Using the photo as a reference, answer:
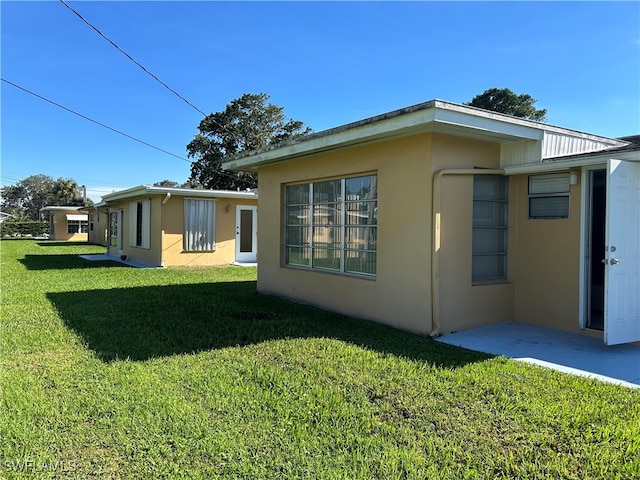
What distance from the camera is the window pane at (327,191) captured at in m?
7.48

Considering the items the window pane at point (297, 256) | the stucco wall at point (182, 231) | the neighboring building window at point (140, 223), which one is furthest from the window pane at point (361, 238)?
the neighboring building window at point (140, 223)

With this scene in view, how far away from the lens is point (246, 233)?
17984 mm

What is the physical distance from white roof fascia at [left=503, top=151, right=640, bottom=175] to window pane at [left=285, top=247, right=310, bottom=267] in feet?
12.7

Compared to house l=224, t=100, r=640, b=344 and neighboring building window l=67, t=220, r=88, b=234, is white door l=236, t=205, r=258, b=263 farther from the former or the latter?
neighboring building window l=67, t=220, r=88, b=234

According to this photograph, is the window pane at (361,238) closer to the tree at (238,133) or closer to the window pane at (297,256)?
the window pane at (297,256)

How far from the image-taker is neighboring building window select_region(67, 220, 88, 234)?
119 feet

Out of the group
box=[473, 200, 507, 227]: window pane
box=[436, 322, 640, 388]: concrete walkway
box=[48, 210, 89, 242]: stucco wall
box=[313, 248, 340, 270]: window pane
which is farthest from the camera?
box=[48, 210, 89, 242]: stucco wall

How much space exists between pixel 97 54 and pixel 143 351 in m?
12.2

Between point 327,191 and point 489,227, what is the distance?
280 cm

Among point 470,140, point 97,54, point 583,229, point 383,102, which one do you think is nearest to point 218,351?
point 470,140

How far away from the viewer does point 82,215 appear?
36.7m

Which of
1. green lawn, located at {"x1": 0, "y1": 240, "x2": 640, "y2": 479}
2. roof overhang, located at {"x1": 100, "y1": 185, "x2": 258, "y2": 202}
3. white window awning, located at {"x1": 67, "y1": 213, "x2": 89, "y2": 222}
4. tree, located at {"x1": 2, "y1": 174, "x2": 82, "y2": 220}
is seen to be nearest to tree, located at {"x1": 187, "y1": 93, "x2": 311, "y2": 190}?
white window awning, located at {"x1": 67, "y1": 213, "x2": 89, "y2": 222}

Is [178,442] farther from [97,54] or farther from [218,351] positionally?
[97,54]

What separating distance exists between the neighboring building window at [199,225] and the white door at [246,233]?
1.11m
